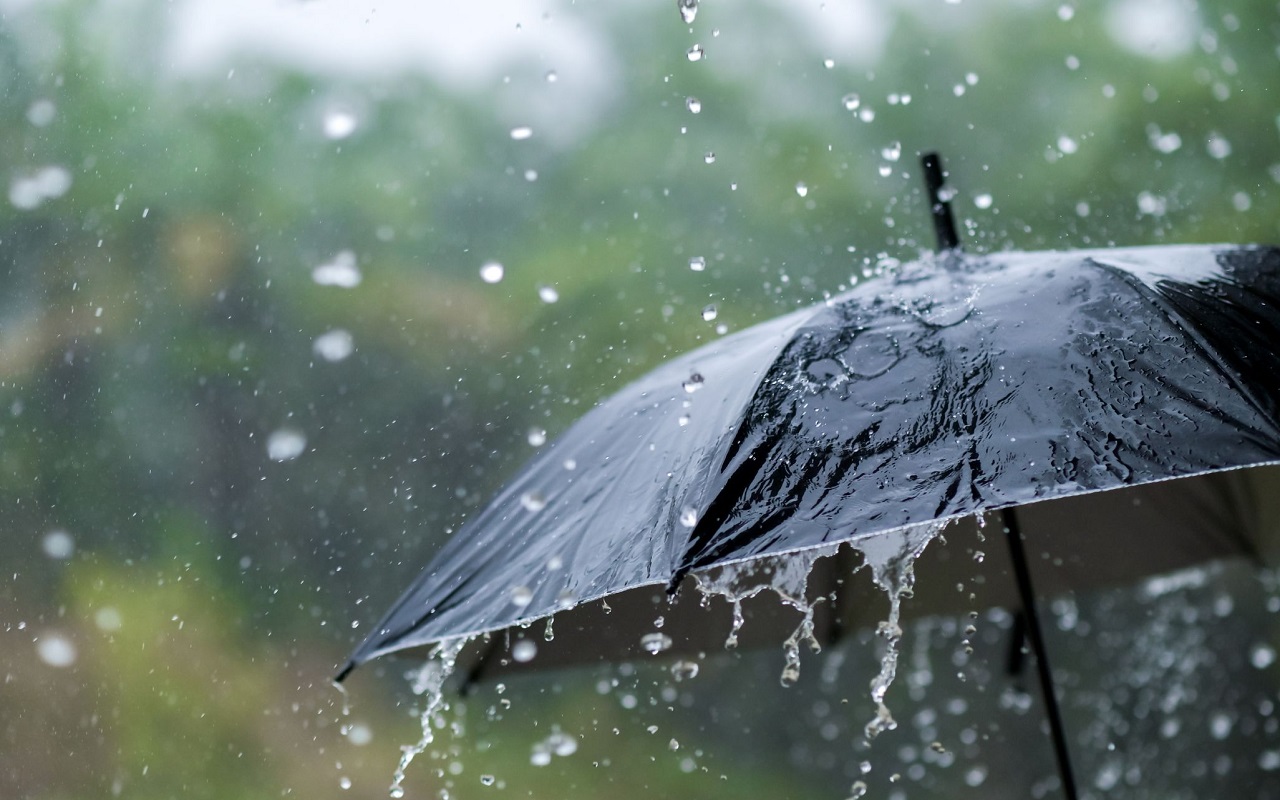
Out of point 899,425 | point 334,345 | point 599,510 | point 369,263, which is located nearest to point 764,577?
point 599,510

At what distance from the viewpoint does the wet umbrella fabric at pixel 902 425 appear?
3.76 ft

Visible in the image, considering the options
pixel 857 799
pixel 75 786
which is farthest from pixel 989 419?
pixel 75 786

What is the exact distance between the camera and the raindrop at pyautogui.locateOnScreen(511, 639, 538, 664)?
196cm

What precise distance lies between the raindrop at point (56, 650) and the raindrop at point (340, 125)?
A: 3050 mm

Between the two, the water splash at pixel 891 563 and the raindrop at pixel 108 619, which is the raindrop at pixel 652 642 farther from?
the raindrop at pixel 108 619

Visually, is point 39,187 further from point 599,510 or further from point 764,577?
point 599,510

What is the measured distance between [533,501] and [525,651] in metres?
0.40

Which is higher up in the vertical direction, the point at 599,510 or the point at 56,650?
the point at 599,510

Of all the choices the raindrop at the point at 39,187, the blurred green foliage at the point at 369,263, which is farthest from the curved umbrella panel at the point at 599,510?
the raindrop at the point at 39,187

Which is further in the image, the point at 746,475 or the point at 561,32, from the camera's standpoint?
the point at 561,32

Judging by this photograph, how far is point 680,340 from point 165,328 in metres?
2.77

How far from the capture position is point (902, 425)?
1.26m

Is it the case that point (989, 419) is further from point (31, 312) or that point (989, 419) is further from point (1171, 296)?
point (31, 312)

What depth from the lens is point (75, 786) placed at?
227 inches
